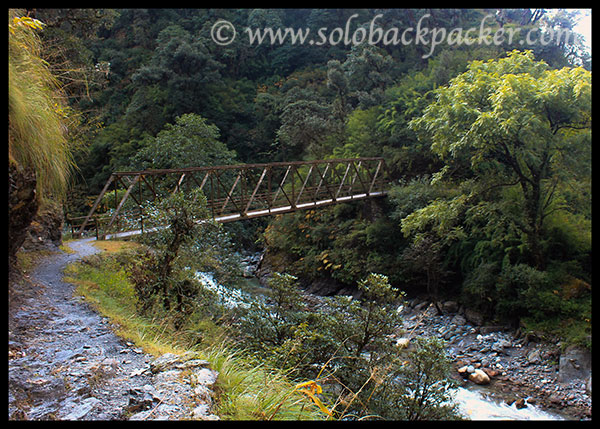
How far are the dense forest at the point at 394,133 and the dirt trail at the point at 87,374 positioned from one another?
168 centimetres

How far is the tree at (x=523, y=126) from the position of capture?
7.03 metres

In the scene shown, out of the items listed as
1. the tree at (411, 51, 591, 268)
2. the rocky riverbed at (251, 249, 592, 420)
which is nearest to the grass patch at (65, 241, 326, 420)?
the rocky riverbed at (251, 249, 592, 420)

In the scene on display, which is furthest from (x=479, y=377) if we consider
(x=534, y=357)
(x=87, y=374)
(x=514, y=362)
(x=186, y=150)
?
(x=186, y=150)

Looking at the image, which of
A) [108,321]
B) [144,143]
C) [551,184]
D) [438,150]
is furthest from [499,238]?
[144,143]

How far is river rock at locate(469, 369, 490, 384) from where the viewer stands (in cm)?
659

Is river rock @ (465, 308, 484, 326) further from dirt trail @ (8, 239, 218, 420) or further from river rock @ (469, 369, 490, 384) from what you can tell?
dirt trail @ (8, 239, 218, 420)

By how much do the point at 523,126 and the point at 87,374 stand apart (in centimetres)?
719

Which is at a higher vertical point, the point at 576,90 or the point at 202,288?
the point at 576,90

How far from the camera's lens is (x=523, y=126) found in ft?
23.3

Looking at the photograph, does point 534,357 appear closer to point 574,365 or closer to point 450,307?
point 574,365

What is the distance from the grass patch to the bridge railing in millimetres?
1787

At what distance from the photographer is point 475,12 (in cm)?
1819
